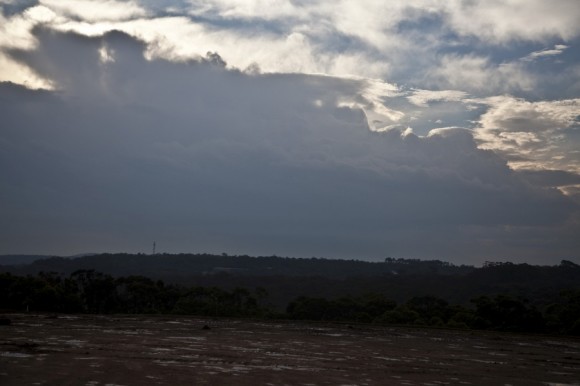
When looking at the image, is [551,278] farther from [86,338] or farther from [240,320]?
[86,338]

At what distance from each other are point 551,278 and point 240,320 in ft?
372

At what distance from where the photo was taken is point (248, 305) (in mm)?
67125

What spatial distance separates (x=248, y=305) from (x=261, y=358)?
42245 mm

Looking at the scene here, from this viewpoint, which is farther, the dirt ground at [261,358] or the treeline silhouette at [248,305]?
the treeline silhouette at [248,305]

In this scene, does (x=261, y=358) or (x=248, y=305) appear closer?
(x=261, y=358)

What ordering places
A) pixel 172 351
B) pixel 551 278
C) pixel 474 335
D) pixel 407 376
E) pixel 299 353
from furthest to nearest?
pixel 551 278 < pixel 474 335 < pixel 299 353 < pixel 172 351 < pixel 407 376

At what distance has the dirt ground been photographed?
1936cm

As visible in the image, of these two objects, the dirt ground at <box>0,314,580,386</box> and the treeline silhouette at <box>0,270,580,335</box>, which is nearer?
the dirt ground at <box>0,314,580,386</box>

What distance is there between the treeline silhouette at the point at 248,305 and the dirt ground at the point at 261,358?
15093 mm

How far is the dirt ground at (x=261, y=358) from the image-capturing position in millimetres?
19359

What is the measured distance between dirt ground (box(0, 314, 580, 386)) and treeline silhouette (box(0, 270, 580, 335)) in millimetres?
15093

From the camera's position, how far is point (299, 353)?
28.2 meters

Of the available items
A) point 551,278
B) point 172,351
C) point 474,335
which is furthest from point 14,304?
point 551,278

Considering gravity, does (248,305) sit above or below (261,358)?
below
